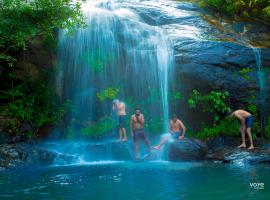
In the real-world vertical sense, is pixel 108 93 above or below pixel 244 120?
above

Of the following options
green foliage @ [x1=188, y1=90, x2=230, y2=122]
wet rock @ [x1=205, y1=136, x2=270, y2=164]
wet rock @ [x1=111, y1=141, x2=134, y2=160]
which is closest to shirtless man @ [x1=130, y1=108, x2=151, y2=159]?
wet rock @ [x1=111, y1=141, x2=134, y2=160]

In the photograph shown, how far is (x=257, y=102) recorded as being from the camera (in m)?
13.2

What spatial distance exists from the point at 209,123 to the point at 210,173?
5.10m

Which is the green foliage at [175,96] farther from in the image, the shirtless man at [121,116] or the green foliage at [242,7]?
the green foliage at [242,7]

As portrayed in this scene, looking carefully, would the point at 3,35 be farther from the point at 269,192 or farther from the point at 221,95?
the point at 269,192

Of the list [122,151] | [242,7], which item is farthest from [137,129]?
[242,7]

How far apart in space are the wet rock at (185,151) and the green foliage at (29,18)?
5107 millimetres

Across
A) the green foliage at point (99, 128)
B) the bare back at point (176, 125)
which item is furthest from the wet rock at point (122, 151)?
the green foliage at point (99, 128)

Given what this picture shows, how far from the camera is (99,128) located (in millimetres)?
13992

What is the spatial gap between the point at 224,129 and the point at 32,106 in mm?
6867

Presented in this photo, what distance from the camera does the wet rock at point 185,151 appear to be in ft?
37.8

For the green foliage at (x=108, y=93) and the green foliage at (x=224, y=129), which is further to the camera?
the green foliage at (x=108, y=93)

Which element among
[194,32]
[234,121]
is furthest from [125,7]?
[234,121]

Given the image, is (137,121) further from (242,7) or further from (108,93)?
(242,7)
